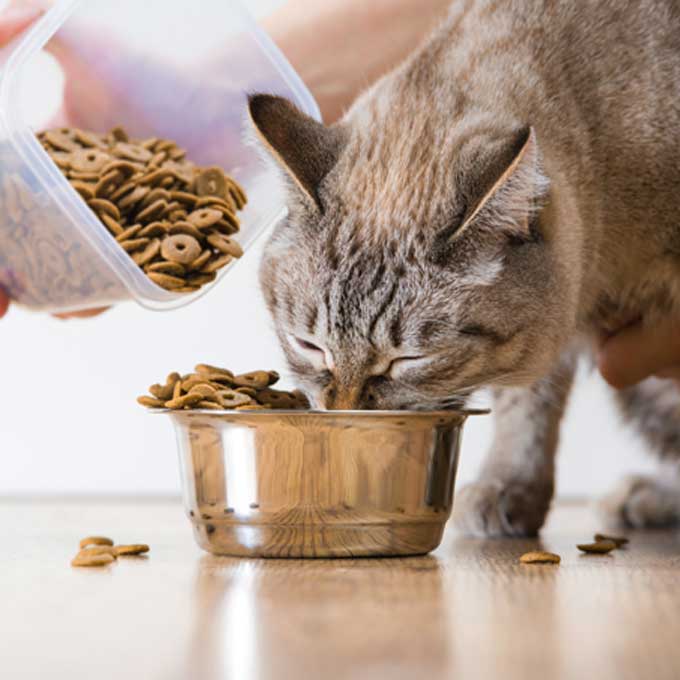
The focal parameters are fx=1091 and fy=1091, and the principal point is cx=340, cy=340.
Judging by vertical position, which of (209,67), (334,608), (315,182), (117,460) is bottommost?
(117,460)

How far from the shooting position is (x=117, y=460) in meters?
3.20

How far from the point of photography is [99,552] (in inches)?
56.4

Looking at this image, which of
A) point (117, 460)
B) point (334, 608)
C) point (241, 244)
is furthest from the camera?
point (117, 460)

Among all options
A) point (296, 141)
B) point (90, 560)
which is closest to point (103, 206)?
point (296, 141)

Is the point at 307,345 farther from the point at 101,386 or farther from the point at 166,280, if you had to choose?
Result: the point at 101,386

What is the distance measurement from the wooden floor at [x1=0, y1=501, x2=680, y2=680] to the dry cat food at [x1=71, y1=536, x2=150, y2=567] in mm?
25

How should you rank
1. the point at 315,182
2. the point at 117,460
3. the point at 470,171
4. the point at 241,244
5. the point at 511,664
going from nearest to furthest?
1. the point at 511,664
2. the point at 470,171
3. the point at 315,182
4. the point at 241,244
5. the point at 117,460

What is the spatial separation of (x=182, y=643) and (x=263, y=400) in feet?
1.97

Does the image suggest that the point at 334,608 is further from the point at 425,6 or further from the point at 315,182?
the point at 425,6

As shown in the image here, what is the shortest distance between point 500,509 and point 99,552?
741 millimetres

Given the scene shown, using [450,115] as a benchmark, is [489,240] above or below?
below

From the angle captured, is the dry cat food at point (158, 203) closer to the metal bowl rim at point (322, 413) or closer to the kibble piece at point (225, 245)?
the kibble piece at point (225, 245)

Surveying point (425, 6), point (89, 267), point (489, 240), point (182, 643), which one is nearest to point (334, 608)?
point (182, 643)

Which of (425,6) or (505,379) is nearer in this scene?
(505,379)
